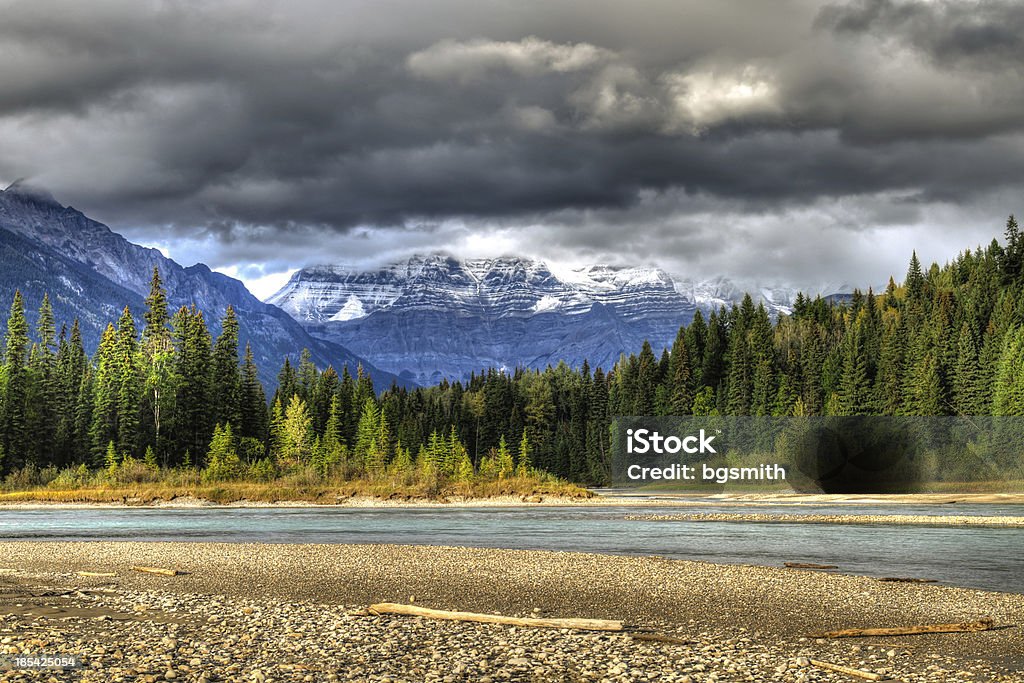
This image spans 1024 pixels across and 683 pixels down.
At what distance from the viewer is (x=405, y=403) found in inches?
6934

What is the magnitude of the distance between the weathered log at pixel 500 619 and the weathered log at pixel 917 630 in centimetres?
527

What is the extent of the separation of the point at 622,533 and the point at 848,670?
126 feet

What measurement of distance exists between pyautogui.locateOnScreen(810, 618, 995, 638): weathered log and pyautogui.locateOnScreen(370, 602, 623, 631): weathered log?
208 inches

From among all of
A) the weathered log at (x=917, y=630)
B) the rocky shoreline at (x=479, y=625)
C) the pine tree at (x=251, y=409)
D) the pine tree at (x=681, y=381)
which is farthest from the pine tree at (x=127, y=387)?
the weathered log at (x=917, y=630)

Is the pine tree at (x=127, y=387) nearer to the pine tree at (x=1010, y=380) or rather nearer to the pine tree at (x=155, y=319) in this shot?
the pine tree at (x=155, y=319)

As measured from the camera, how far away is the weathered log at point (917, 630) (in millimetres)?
22109

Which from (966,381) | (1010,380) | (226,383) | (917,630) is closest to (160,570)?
(917,630)

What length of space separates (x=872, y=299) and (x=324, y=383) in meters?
119

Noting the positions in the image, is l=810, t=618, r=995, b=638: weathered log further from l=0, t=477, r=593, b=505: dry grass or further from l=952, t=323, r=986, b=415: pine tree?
l=952, t=323, r=986, b=415: pine tree

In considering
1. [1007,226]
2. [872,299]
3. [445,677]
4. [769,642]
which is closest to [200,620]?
[445,677]

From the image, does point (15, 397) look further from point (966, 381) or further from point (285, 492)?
point (966, 381)

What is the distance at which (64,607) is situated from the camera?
26.1m

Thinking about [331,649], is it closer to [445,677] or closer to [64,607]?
[445,677]

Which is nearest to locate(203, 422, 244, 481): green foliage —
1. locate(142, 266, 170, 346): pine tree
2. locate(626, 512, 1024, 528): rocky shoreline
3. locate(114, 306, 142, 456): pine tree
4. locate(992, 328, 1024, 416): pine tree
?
locate(114, 306, 142, 456): pine tree
